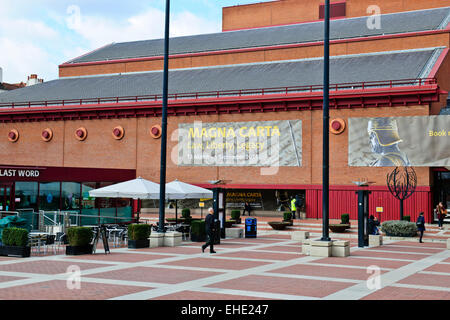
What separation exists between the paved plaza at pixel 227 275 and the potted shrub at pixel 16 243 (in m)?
0.45

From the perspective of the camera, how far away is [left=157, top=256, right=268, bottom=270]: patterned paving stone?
16087 mm

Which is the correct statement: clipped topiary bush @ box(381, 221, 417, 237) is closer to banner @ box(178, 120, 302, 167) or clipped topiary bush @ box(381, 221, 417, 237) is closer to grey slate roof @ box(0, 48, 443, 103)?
banner @ box(178, 120, 302, 167)

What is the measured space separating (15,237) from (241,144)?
26791 mm

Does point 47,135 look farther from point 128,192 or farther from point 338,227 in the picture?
point 338,227

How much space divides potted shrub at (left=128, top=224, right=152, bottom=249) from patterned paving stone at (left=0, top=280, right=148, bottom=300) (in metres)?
8.53

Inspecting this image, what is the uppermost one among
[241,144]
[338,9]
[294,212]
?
[338,9]

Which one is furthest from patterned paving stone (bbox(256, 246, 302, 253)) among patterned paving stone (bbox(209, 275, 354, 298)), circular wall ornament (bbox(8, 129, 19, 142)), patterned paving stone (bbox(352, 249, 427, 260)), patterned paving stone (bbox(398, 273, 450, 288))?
circular wall ornament (bbox(8, 129, 19, 142))

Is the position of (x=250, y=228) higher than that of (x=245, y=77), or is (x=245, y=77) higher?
(x=245, y=77)

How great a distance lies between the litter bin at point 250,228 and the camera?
26781mm

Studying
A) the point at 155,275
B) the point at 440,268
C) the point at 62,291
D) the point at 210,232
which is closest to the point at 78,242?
the point at 210,232

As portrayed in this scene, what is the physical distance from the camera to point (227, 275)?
561 inches

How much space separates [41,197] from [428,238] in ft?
66.5

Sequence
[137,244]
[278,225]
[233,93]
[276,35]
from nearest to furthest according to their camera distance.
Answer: [137,244], [278,225], [233,93], [276,35]
